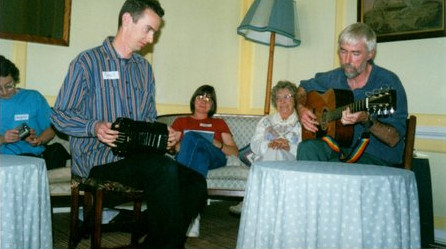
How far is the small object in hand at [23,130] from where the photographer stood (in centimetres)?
310

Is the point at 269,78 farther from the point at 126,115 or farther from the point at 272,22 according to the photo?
the point at 126,115

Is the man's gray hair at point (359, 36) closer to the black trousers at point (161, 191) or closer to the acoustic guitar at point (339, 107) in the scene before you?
the acoustic guitar at point (339, 107)

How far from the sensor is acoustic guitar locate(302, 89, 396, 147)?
2.38 m

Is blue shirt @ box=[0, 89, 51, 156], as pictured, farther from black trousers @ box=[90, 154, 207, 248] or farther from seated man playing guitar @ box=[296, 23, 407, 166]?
seated man playing guitar @ box=[296, 23, 407, 166]

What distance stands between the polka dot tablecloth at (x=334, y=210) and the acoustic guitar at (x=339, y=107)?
0.56m

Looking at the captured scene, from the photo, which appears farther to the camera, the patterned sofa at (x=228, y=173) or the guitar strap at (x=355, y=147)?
the patterned sofa at (x=228, y=173)

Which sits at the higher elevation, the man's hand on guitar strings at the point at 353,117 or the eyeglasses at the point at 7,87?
the eyeglasses at the point at 7,87

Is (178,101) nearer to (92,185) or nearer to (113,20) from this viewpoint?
(113,20)

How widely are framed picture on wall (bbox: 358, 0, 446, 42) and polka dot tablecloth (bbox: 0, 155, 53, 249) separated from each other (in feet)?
9.53

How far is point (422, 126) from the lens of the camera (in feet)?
11.9

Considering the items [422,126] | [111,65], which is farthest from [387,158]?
[111,65]

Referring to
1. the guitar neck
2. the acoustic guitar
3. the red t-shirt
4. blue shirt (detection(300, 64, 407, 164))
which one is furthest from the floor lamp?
the guitar neck

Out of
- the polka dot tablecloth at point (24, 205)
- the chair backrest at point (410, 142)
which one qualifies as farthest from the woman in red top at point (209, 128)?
the polka dot tablecloth at point (24, 205)

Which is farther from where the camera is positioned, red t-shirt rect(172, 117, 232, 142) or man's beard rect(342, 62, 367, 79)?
red t-shirt rect(172, 117, 232, 142)
